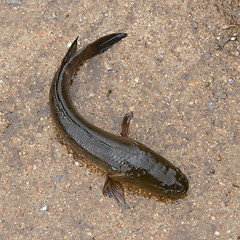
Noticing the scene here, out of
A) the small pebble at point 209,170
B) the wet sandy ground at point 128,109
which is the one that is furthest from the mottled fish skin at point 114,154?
the small pebble at point 209,170

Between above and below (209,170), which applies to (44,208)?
below

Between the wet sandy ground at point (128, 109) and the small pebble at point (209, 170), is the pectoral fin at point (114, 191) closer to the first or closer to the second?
the wet sandy ground at point (128, 109)

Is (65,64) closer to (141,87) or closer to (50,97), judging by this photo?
(50,97)

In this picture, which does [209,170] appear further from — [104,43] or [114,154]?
[104,43]

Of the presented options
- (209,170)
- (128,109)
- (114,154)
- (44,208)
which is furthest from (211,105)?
(44,208)

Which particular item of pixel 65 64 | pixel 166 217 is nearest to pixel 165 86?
pixel 65 64
